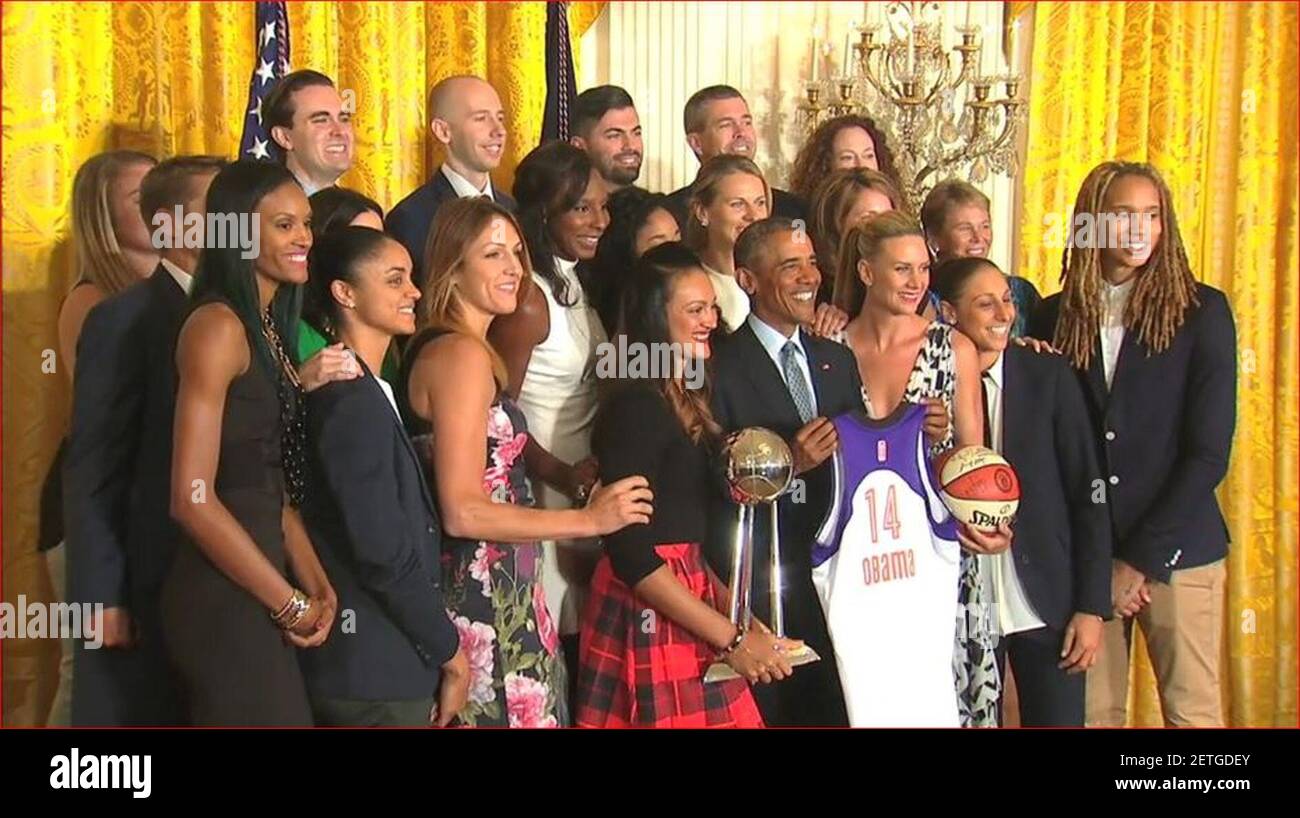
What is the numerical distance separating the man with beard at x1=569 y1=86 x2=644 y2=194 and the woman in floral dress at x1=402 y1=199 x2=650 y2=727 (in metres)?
0.43

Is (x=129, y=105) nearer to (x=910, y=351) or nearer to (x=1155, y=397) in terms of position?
(x=910, y=351)

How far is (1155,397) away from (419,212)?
1.98m

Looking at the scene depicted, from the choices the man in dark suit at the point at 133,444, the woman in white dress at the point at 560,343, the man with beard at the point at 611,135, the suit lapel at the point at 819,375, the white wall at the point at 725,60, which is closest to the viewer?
the man in dark suit at the point at 133,444

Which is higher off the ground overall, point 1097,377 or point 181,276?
point 181,276

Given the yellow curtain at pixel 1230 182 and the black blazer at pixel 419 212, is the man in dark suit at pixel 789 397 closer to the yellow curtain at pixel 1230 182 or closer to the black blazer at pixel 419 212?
the black blazer at pixel 419 212

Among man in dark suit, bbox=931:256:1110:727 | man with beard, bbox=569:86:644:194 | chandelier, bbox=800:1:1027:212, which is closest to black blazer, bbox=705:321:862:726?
man in dark suit, bbox=931:256:1110:727

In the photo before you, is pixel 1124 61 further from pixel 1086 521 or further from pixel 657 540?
pixel 657 540

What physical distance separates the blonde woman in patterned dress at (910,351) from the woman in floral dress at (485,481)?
72 centimetres

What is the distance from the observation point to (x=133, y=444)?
3693mm

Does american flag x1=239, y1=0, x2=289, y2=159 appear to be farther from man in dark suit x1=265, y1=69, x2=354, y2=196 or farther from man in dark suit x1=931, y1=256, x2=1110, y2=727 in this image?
man in dark suit x1=931, y1=256, x2=1110, y2=727

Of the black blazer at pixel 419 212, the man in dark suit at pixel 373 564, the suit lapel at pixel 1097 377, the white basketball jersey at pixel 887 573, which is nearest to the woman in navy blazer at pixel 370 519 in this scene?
the man in dark suit at pixel 373 564

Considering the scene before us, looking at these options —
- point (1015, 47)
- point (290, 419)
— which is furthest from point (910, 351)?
point (290, 419)

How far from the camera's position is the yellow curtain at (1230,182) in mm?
4566

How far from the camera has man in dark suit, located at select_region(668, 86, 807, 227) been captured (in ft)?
14.0
